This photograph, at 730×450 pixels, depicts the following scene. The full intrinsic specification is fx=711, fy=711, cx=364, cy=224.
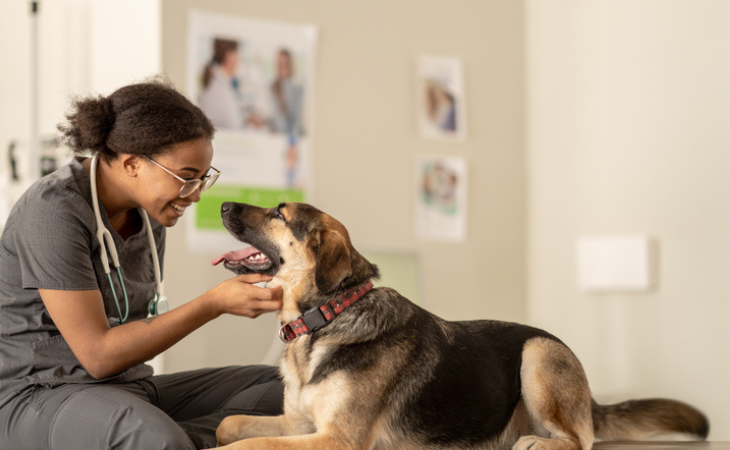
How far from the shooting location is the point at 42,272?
174 centimetres

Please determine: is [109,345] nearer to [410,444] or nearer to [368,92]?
[410,444]

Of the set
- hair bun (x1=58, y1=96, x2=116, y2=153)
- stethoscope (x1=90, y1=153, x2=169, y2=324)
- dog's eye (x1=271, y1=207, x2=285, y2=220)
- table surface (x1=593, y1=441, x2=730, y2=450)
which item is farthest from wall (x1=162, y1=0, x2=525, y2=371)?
table surface (x1=593, y1=441, x2=730, y2=450)

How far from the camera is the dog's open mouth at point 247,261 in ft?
6.49

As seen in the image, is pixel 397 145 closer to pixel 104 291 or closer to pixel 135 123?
pixel 135 123

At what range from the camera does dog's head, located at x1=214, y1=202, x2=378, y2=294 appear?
182 cm

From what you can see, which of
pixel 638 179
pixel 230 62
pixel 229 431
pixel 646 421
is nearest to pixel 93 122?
pixel 229 431

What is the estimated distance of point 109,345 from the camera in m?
1.75

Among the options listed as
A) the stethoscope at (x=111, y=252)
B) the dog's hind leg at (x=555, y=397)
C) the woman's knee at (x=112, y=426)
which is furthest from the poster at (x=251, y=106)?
the dog's hind leg at (x=555, y=397)

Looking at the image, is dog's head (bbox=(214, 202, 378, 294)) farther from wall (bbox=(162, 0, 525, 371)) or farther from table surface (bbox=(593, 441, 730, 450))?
wall (bbox=(162, 0, 525, 371))

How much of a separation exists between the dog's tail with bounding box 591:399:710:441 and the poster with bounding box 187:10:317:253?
6.25 feet

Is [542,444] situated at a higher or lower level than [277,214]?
lower

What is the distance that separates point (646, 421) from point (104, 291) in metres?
1.62

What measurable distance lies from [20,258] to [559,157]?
9.60 feet

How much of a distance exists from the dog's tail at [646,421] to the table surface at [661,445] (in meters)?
0.03
